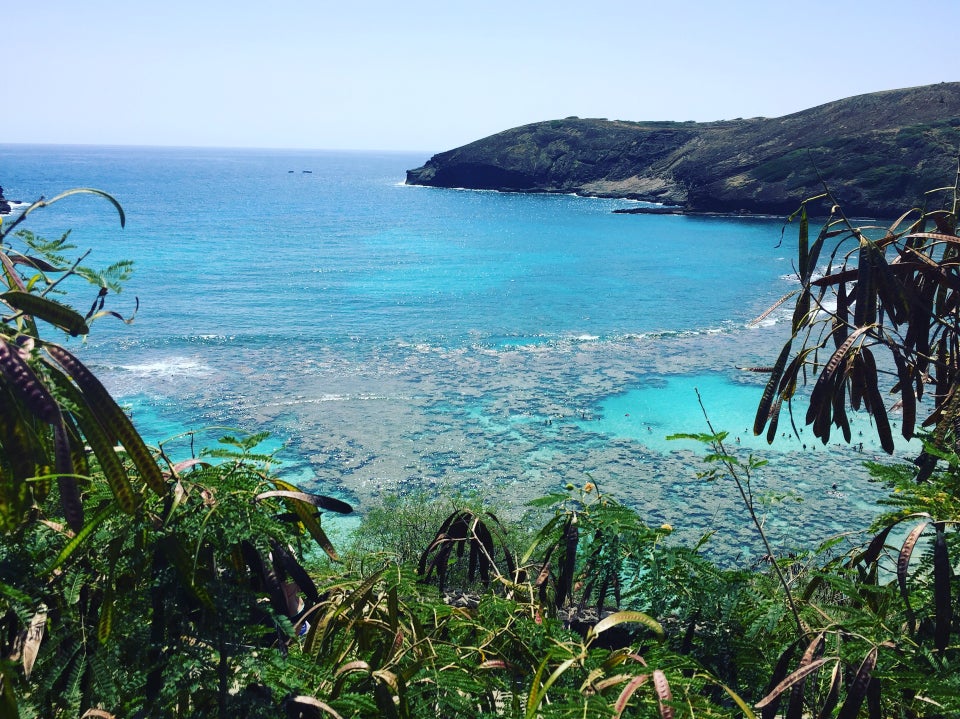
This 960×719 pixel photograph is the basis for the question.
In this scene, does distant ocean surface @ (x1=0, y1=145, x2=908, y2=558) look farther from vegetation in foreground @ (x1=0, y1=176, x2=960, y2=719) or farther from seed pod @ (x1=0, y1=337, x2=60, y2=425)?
seed pod @ (x1=0, y1=337, x2=60, y2=425)

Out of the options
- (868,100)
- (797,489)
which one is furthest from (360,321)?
(868,100)

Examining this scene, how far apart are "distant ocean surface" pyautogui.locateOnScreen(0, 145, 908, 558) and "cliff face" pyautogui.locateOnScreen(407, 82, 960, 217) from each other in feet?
44.2

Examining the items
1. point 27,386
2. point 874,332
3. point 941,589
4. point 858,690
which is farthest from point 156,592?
point 874,332

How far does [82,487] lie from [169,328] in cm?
3649

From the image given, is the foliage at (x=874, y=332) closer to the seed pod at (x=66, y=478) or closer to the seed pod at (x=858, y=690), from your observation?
the seed pod at (x=858, y=690)

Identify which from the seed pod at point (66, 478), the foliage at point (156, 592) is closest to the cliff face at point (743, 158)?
the foliage at point (156, 592)

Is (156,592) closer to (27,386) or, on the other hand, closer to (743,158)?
(27,386)

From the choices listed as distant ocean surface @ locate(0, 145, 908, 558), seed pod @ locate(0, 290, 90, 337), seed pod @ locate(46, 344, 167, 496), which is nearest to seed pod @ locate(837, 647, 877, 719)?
seed pod @ locate(46, 344, 167, 496)

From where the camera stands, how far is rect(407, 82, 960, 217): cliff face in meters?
77.6

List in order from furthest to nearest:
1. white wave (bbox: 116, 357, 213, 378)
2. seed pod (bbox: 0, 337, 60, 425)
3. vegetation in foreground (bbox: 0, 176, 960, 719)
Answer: white wave (bbox: 116, 357, 213, 378) → vegetation in foreground (bbox: 0, 176, 960, 719) → seed pod (bbox: 0, 337, 60, 425)

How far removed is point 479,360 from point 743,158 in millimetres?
75375

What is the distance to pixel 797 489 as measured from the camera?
62.8 ft

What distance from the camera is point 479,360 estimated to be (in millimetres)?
32062

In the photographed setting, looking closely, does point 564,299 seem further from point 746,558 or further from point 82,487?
point 82,487
